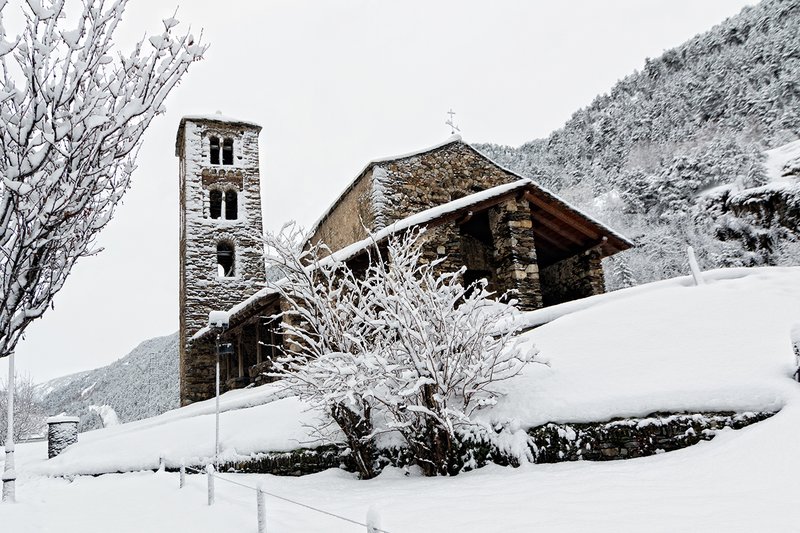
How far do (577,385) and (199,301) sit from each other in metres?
17.9

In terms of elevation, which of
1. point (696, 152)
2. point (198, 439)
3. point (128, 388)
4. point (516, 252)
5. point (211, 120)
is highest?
point (211, 120)

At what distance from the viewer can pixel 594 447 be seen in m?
6.09

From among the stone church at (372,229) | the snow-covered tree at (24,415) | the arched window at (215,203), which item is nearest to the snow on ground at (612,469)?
the stone church at (372,229)

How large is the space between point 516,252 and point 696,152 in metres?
22.4

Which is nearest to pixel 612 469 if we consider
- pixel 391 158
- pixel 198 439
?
pixel 198 439

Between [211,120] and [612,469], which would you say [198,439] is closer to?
[612,469]

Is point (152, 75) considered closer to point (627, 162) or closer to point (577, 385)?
point (577, 385)

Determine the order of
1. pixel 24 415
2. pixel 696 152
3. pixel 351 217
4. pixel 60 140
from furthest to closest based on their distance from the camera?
pixel 24 415 < pixel 696 152 < pixel 351 217 < pixel 60 140

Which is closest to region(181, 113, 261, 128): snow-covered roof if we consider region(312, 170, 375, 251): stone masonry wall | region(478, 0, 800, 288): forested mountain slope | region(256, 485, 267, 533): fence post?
region(312, 170, 375, 251): stone masonry wall

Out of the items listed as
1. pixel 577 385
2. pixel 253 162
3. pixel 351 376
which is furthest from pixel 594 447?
pixel 253 162

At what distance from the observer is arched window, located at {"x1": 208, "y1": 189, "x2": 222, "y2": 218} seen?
2328 cm

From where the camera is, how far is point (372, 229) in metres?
15.6

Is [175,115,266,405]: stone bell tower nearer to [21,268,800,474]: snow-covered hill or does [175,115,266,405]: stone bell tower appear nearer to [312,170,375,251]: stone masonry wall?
[312,170,375,251]: stone masonry wall

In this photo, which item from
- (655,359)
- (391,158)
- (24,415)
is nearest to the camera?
(655,359)
